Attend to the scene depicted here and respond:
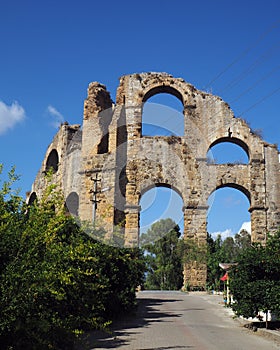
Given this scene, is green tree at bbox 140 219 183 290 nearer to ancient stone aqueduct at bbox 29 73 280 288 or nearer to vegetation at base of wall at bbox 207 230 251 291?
vegetation at base of wall at bbox 207 230 251 291

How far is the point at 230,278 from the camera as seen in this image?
42.9ft

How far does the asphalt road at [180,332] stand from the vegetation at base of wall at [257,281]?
66cm

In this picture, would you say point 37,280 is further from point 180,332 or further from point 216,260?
point 216,260

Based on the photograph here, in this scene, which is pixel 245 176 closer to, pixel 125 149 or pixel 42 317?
pixel 125 149

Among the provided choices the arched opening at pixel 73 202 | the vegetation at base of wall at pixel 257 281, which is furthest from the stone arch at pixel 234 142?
the vegetation at base of wall at pixel 257 281

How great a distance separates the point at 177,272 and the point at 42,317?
3835 centimetres

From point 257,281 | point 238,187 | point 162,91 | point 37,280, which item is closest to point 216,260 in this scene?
point 238,187

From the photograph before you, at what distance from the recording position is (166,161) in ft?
86.7

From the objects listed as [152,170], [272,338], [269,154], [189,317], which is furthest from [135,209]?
[272,338]

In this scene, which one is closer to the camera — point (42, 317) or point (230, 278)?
point (42, 317)

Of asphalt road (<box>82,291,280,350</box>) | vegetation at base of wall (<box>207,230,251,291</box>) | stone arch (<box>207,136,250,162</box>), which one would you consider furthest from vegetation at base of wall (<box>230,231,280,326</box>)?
stone arch (<box>207,136,250,162</box>)

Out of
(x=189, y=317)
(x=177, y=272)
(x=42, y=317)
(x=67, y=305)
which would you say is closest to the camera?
(x=42, y=317)

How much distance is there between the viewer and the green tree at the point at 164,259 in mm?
42625

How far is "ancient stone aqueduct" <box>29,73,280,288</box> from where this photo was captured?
2570 centimetres
